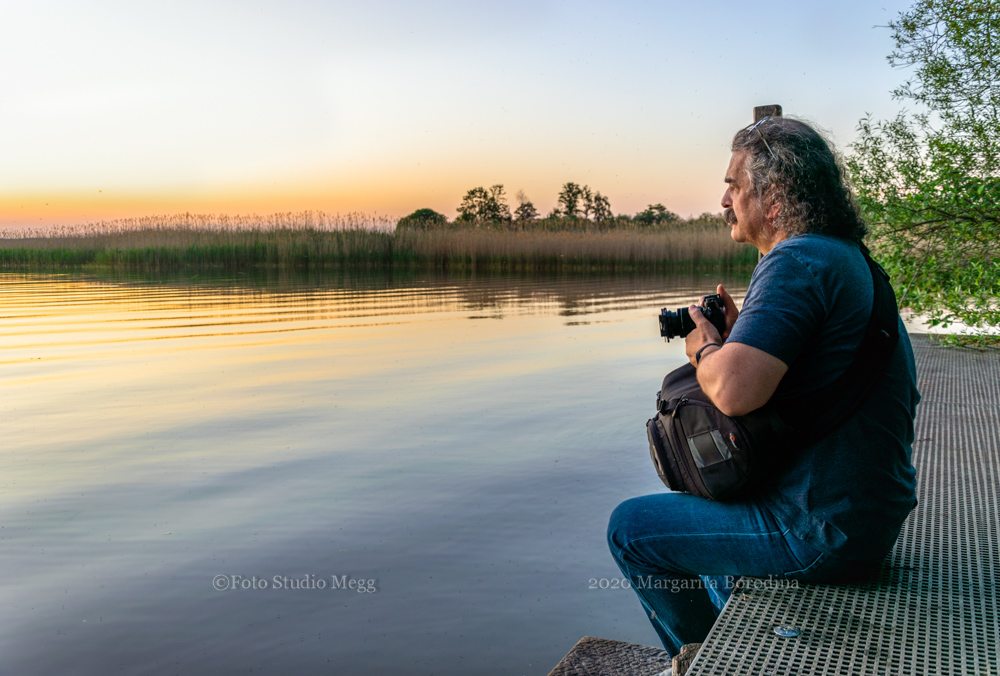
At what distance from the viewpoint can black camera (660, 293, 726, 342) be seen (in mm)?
1997

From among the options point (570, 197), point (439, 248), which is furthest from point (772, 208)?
point (570, 197)

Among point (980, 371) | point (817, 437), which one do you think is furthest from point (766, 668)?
point (980, 371)

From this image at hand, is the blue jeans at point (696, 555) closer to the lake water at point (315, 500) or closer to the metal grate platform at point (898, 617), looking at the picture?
the metal grate platform at point (898, 617)

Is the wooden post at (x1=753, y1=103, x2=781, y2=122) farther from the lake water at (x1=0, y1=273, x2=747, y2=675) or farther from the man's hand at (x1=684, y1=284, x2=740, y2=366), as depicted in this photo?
the man's hand at (x1=684, y1=284, x2=740, y2=366)

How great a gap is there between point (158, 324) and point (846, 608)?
11463mm

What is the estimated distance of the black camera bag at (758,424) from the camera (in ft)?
5.57

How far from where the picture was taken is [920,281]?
726cm

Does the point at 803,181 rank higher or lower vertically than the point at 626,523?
higher

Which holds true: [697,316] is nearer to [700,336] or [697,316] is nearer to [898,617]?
[700,336]

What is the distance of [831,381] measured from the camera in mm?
1699

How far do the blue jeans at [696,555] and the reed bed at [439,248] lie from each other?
22072mm

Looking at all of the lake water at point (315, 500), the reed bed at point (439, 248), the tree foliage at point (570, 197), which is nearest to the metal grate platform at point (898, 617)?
the lake water at point (315, 500)

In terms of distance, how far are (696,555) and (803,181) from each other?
0.93 m

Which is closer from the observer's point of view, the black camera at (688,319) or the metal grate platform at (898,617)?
the metal grate platform at (898,617)
